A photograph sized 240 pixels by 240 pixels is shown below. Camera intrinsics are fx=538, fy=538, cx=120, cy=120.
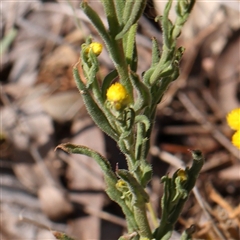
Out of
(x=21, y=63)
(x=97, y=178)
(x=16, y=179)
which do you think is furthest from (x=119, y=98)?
(x=21, y=63)

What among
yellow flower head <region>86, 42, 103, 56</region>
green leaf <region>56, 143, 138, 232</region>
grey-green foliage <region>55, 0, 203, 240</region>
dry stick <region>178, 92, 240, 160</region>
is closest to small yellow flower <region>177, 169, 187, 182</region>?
grey-green foliage <region>55, 0, 203, 240</region>

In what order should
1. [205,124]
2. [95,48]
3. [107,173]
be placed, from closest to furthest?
[95,48] < [107,173] < [205,124]

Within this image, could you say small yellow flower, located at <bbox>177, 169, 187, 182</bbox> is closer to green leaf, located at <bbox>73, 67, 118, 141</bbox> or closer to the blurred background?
green leaf, located at <bbox>73, 67, 118, 141</bbox>

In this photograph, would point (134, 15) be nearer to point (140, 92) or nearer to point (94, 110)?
point (140, 92)

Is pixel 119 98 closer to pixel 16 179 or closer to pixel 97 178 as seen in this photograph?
pixel 97 178

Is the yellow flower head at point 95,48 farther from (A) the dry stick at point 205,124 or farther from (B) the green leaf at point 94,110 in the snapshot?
(A) the dry stick at point 205,124

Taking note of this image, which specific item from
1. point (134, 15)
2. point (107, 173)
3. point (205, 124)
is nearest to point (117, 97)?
point (134, 15)

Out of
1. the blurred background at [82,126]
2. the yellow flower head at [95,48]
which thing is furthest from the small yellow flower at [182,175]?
the blurred background at [82,126]
